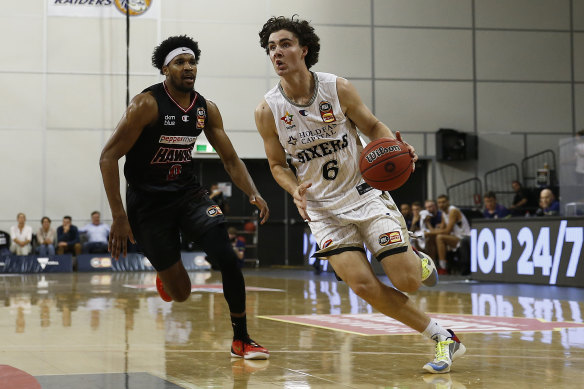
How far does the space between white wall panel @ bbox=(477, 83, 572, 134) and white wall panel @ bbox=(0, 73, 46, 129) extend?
11.9 metres

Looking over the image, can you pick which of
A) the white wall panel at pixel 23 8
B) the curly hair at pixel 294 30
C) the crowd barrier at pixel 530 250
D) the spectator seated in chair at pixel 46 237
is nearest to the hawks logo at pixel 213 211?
the curly hair at pixel 294 30

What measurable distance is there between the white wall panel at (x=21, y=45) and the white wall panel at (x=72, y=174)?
73.6 inches

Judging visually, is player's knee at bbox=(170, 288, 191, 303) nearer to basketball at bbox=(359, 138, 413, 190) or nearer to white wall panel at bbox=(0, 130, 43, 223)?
basketball at bbox=(359, 138, 413, 190)

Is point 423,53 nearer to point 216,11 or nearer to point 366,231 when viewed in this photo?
point 216,11

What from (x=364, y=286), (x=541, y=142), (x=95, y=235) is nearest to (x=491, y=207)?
(x=541, y=142)

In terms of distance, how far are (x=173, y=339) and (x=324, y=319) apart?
2.01 m

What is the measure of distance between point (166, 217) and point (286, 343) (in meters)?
1.34

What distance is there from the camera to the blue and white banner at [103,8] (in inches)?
864

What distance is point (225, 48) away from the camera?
22562 mm

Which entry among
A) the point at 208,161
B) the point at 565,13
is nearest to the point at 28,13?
the point at 208,161

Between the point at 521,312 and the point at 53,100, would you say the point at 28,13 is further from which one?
the point at 521,312

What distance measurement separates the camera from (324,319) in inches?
315

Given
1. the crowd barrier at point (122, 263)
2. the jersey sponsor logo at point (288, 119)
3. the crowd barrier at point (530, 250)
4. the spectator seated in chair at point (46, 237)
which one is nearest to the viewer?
the jersey sponsor logo at point (288, 119)

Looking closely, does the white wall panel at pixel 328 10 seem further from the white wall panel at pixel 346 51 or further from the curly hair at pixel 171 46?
the curly hair at pixel 171 46
